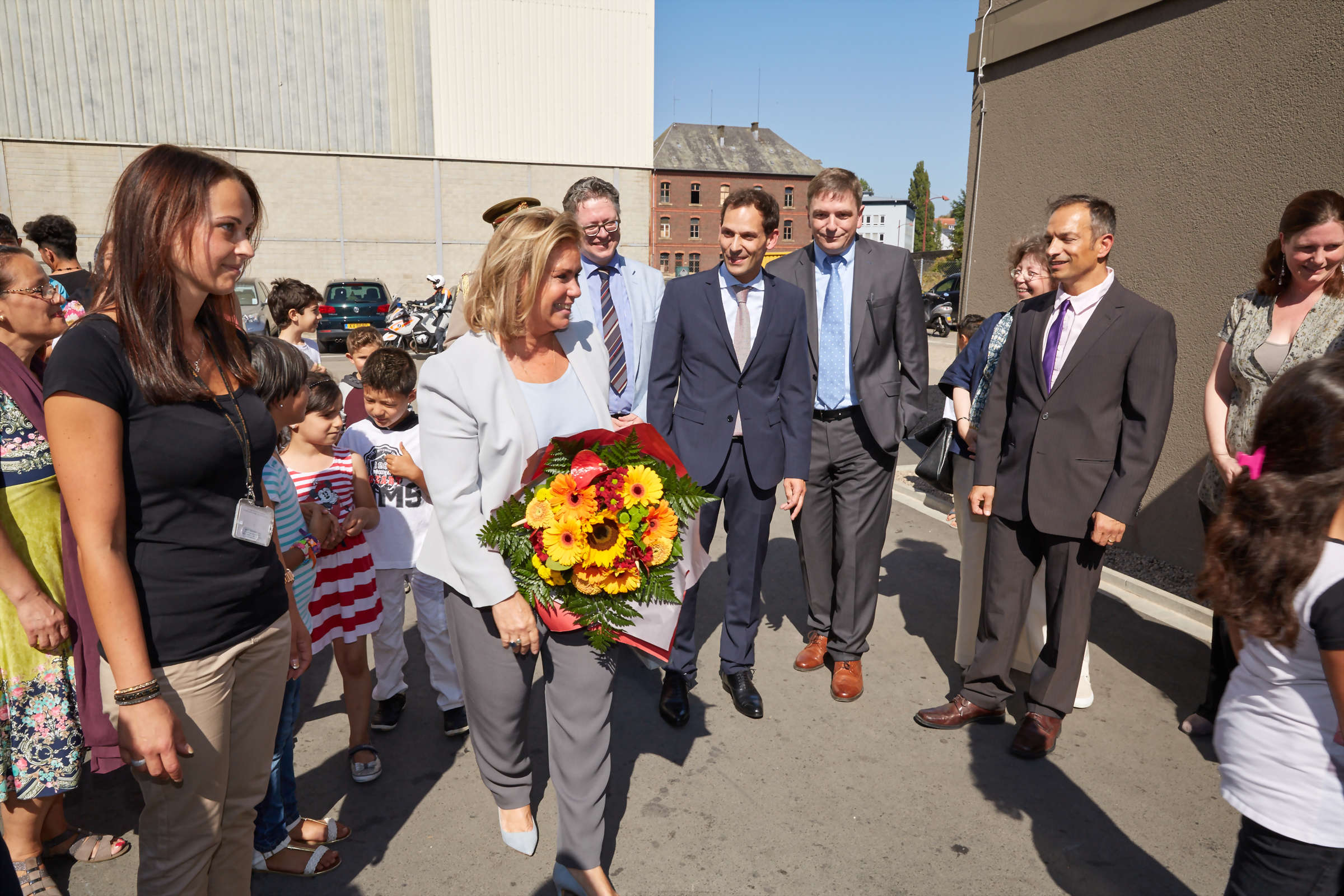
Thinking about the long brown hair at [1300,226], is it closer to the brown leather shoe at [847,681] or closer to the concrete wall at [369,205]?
the brown leather shoe at [847,681]

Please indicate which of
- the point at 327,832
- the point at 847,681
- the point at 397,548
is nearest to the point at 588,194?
the point at 397,548

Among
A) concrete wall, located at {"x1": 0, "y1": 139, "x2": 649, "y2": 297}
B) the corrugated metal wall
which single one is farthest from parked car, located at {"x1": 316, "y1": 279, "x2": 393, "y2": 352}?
the corrugated metal wall

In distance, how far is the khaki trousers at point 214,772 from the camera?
1.89 metres

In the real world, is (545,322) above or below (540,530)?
above

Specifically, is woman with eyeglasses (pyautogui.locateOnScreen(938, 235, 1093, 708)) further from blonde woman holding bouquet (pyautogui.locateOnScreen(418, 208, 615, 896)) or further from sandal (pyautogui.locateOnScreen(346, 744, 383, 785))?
sandal (pyautogui.locateOnScreen(346, 744, 383, 785))

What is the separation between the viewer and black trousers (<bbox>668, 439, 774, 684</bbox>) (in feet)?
12.8

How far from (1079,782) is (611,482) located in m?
2.41

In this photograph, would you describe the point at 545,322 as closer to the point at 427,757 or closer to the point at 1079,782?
the point at 427,757

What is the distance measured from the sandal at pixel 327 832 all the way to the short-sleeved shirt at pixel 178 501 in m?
1.22

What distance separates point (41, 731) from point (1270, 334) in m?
4.84

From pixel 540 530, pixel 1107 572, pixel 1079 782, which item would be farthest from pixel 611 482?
pixel 1107 572

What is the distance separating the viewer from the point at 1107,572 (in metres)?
5.42

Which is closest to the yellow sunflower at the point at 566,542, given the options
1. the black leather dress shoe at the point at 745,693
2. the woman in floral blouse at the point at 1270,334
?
the black leather dress shoe at the point at 745,693

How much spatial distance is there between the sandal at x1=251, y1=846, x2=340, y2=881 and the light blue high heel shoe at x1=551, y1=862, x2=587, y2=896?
2.61ft
